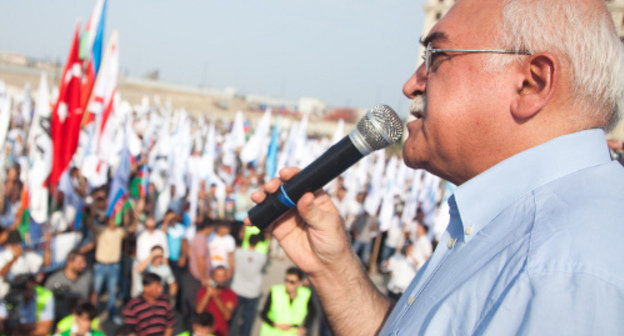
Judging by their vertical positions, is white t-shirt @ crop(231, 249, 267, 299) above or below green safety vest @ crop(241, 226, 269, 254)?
below

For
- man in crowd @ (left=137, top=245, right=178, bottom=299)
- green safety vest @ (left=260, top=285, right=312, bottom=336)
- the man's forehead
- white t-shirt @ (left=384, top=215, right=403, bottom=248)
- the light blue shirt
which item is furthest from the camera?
white t-shirt @ (left=384, top=215, right=403, bottom=248)

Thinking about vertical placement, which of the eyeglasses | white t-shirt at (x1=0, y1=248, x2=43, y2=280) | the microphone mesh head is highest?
the eyeglasses

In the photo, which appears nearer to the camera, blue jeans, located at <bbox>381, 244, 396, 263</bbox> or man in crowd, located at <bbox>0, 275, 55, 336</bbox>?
man in crowd, located at <bbox>0, 275, 55, 336</bbox>

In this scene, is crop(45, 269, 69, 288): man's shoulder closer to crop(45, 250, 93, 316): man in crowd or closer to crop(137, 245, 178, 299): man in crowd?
crop(45, 250, 93, 316): man in crowd

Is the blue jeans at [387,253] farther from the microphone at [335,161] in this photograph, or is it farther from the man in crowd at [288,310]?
the microphone at [335,161]

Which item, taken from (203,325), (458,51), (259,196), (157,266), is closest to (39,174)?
(157,266)

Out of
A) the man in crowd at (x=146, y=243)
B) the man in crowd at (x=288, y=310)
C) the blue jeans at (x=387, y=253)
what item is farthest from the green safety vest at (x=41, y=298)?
the blue jeans at (x=387, y=253)

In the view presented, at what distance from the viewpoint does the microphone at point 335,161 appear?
155 centimetres

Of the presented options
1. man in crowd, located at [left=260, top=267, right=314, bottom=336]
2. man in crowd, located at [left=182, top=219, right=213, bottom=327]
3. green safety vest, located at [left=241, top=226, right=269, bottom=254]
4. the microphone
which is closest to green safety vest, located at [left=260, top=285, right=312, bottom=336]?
man in crowd, located at [left=260, top=267, right=314, bottom=336]

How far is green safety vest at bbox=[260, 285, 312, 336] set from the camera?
15.7ft

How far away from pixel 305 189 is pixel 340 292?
42cm

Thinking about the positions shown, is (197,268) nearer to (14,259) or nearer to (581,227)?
(14,259)

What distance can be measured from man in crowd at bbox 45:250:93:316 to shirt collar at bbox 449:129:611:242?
204 inches

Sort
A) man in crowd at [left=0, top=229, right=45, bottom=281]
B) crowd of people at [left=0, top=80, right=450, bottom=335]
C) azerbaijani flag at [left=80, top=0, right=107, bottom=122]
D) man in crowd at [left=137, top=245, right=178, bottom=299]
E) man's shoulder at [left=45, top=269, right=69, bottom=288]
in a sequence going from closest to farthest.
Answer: crowd of people at [left=0, top=80, right=450, bottom=335], man in crowd at [left=0, top=229, right=45, bottom=281], man's shoulder at [left=45, top=269, right=69, bottom=288], man in crowd at [left=137, top=245, right=178, bottom=299], azerbaijani flag at [left=80, top=0, right=107, bottom=122]
